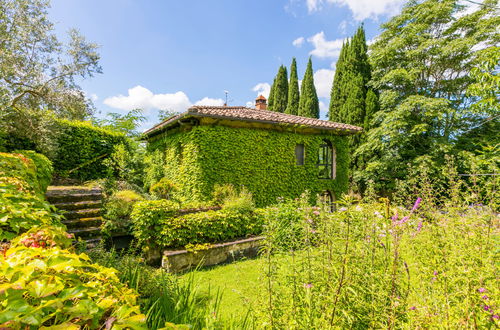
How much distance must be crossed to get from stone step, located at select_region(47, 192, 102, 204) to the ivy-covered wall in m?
3.21

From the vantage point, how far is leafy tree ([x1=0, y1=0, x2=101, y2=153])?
27.5 ft

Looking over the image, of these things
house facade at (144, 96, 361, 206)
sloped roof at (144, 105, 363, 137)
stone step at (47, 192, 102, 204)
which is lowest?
stone step at (47, 192, 102, 204)

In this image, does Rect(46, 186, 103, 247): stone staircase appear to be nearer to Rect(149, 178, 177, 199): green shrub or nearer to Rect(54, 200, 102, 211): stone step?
Rect(54, 200, 102, 211): stone step

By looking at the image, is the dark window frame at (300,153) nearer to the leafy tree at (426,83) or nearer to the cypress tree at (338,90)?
the leafy tree at (426,83)

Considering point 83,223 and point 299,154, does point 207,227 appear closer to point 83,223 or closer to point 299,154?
point 83,223

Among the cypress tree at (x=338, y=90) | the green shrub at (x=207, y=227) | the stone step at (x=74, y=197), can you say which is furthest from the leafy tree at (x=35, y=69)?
the cypress tree at (x=338, y=90)

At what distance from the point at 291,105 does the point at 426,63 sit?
11.4 meters

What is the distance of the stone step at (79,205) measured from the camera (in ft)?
18.9

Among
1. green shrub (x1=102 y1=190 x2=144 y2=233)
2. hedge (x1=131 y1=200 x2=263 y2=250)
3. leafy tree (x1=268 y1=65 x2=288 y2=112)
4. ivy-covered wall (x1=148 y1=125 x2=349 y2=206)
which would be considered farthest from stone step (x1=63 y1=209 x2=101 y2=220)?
leafy tree (x1=268 y1=65 x2=288 y2=112)

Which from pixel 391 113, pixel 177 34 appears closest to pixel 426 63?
pixel 391 113

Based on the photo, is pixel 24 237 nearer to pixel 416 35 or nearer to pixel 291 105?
pixel 416 35

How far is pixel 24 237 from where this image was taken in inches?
49.5

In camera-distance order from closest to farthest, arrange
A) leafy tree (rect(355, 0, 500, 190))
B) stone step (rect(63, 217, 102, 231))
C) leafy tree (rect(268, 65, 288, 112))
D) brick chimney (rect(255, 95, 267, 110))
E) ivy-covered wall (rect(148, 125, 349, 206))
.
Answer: stone step (rect(63, 217, 102, 231))
ivy-covered wall (rect(148, 125, 349, 206))
leafy tree (rect(355, 0, 500, 190))
brick chimney (rect(255, 95, 267, 110))
leafy tree (rect(268, 65, 288, 112))

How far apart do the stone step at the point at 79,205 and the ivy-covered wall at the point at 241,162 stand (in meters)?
3.26
